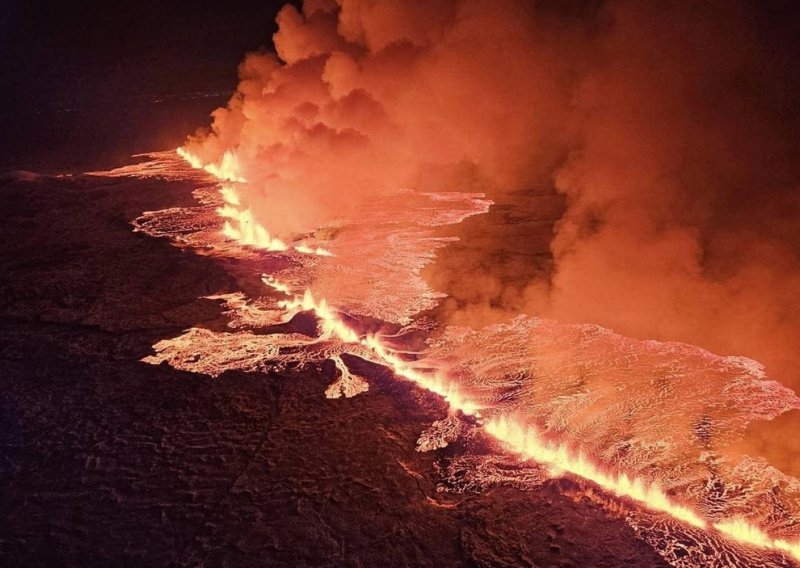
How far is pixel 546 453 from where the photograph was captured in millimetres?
3754

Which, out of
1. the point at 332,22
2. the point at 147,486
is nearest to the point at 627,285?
the point at 147,486

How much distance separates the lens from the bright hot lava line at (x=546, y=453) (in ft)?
10.2

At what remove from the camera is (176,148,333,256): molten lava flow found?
27.4ft

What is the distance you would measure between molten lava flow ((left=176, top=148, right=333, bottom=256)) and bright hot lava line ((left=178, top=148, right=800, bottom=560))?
262 cm

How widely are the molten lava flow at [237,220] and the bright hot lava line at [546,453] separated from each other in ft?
8.58

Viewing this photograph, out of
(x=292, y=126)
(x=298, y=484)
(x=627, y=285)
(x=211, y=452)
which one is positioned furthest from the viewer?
(x=292, y=126)

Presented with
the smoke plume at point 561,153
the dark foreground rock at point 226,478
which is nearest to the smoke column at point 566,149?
the smoke plume at point 561,153

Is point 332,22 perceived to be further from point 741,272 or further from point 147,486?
point 147,486

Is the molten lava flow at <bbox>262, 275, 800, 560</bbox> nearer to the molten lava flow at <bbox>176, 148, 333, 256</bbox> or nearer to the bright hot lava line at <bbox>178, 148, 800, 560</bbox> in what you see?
the bright hot lava line at <bbox>178, 148, 800, 560</bbox>

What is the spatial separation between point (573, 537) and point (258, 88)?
15166 millimetres

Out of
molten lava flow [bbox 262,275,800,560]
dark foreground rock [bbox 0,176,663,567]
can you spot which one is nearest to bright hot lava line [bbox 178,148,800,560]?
molten lava flow [bbox 262,275,800,560]

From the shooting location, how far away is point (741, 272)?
6227 mm

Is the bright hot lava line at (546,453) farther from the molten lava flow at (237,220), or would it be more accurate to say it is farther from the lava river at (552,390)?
the molten lava flow at (237,220)

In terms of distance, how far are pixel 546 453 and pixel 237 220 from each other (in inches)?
302
